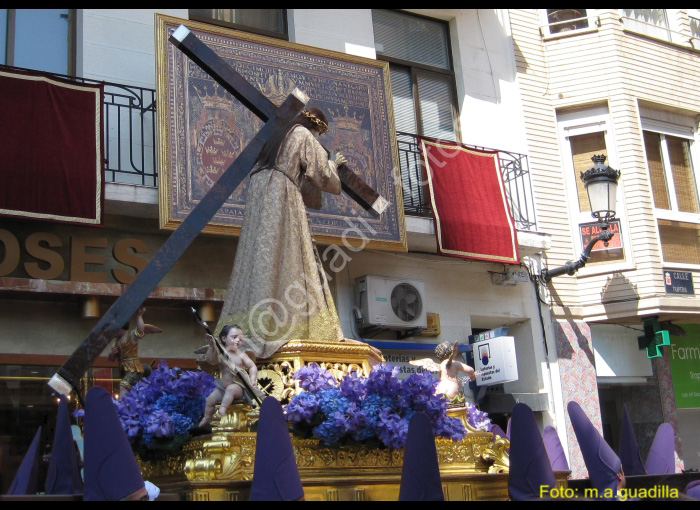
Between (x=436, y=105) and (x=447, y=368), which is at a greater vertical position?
(x=436, y=105)

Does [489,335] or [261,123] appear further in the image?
[489,335]

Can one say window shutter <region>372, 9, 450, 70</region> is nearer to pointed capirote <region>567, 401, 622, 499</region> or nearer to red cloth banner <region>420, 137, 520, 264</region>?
red cloth banner <region>420, 137, 520, 264</region>

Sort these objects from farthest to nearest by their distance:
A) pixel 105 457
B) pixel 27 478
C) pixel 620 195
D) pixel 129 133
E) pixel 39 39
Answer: pixel 620 195 < pixel 39 39 < pixel 129 133 < pixel 27 478 < pixel 105 457

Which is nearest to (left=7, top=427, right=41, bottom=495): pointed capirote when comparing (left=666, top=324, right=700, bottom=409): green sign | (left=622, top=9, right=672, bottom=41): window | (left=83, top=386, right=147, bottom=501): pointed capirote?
(left=83, top=386, right=147, bottom=501): pointed capirote

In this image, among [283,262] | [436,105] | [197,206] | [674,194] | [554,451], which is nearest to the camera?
[197,206]

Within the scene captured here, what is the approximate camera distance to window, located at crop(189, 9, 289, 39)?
1328cm

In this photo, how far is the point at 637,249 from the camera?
14.6 m

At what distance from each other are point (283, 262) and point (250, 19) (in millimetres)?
8115

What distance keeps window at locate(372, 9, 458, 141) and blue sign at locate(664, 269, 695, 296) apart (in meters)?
4.10

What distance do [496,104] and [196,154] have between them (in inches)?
233

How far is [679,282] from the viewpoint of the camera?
14.8 m

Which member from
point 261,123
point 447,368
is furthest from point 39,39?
point 447,368

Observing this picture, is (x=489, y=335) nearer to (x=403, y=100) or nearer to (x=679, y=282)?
(x=679, y=282)

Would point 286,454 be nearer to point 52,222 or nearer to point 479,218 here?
point 52,222
